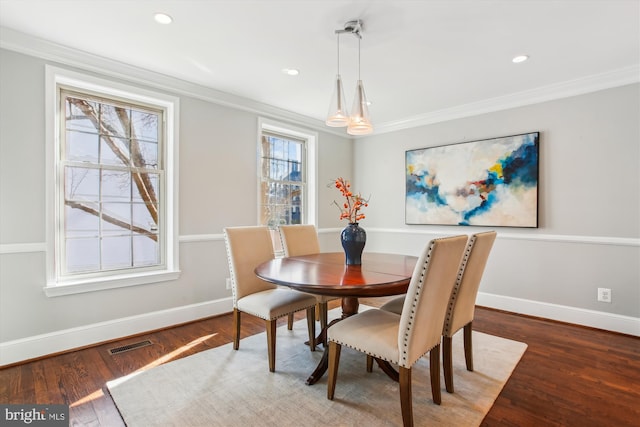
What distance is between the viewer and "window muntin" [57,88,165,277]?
8.93 feet

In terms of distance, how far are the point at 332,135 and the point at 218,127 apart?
191 cm

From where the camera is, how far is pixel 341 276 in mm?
1967

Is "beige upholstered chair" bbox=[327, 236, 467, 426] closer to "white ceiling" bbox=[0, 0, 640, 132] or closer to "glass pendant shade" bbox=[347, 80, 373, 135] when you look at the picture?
"glass pendant shade" bbox=[347, 80, 373, 135]

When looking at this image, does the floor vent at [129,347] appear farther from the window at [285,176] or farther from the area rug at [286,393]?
the window at [285,176]

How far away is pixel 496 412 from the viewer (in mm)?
1824

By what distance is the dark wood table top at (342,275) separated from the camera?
5.67ft

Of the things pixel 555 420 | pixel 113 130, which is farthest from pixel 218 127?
pixel 555 420

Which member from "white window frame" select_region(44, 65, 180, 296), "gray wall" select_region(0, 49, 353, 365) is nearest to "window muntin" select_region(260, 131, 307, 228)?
"gray wall" select_region(0, 49, 353, 365)

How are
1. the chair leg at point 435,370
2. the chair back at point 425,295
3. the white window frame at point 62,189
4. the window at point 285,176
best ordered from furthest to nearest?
1. the window at point 285,176
2. the white window frame at point 62,189
3. the chair leg at point 435,370
4. the chair back at point 425,295

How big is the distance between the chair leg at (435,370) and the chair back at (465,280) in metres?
0.22

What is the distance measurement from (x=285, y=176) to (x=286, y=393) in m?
2.94

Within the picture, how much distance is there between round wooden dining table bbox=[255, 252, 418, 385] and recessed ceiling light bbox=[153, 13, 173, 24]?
1817mm

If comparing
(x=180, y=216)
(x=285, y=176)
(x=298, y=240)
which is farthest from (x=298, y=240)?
(x=285, y=176)

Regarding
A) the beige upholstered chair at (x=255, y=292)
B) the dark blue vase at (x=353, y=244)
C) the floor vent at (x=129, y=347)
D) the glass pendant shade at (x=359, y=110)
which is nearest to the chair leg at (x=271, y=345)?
the beige upholstered chair at (x=255, y=292)
